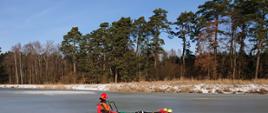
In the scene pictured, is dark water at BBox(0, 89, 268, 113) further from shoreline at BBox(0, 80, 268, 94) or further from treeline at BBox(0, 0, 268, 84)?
treeline at BBox(0, 0, 268, 84)

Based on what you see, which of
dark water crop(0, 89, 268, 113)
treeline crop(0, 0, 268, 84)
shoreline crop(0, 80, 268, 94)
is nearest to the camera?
Answer: dark water crop(0, 89, 268, 113)

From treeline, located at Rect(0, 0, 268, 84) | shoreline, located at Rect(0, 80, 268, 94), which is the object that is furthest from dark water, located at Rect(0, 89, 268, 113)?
treeline, located at Rect(0, 0, 268, 84)

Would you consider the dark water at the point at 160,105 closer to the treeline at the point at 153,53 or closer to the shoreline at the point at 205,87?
the shoreline at the point at 205,87

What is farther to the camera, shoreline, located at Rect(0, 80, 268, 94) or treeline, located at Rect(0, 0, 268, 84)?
treeline, located at Rect(0, 0, 268, 84)

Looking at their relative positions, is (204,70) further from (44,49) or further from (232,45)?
(44,49)

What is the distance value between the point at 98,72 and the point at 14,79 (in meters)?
23.9

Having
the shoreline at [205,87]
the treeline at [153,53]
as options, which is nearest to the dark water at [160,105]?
the shoreline at [205,87]

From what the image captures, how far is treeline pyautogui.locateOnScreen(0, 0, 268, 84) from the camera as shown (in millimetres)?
34438

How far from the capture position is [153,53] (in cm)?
4625

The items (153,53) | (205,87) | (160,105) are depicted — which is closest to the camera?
(160,105)

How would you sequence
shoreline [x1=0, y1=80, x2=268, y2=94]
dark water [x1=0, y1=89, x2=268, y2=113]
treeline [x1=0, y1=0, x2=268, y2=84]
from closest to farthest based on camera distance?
dark water [x1=0, y1=89, x2=268, y2=113] < shoreline [x1=0, y1=80, x2=268, y2=94] < treeline [x1=0, y1=0, x2=268, y2=84]

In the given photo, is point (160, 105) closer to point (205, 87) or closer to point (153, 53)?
point (205, 87)

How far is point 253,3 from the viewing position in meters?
32.8

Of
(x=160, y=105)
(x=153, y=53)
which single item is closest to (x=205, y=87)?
(x=160, y=105)
